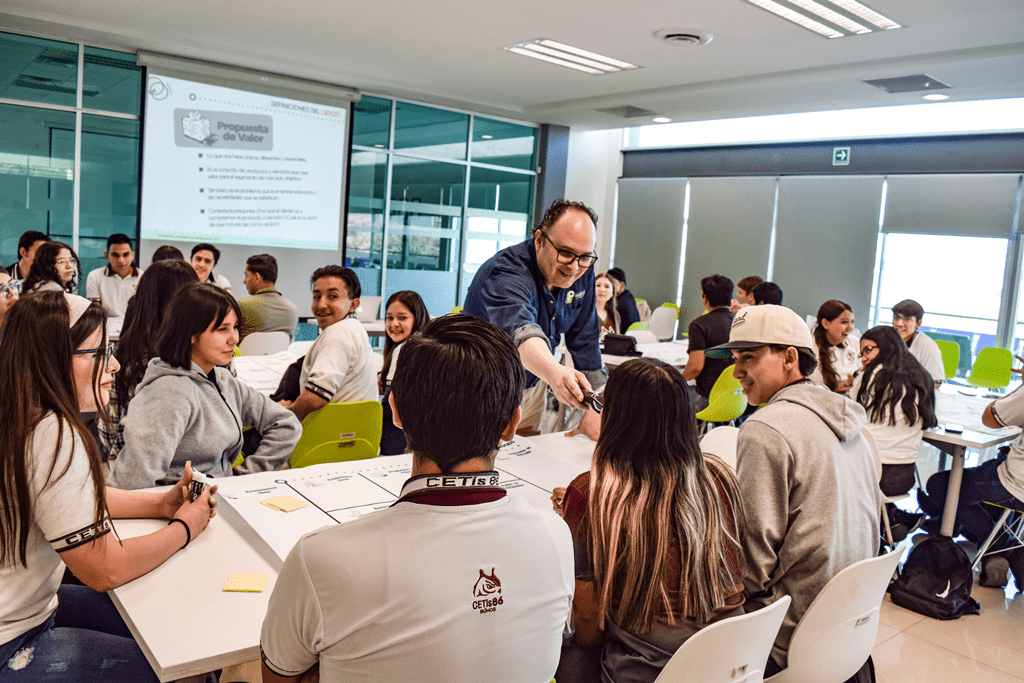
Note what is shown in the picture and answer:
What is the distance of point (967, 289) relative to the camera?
8172mm

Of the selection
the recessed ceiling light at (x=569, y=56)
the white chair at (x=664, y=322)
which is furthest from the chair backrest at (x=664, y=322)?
the recessed ceiling light at (x=569, y=56)

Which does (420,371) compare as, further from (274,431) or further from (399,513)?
(274,431)

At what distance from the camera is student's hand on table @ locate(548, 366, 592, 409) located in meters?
2.09

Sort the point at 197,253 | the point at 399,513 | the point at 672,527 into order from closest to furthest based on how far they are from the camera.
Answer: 1. the point at 399,513
2. the point at 672,527
3. the point at 197,253

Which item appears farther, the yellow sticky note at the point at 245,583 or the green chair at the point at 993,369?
the green chair at the point at 993,369

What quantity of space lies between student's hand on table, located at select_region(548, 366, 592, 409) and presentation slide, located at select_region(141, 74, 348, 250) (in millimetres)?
6685

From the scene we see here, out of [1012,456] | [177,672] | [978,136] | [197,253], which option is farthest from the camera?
[978,136]

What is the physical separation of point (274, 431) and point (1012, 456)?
11.4 ft

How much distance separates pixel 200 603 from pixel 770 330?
170cm

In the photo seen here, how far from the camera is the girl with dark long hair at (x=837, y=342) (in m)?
4.61

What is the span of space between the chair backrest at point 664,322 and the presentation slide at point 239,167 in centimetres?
419

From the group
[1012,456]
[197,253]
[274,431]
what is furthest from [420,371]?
[197,253]

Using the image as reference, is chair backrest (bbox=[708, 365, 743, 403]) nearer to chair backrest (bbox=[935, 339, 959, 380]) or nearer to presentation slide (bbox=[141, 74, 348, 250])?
chair backrest (bbox=[935, 339, 959, 380])

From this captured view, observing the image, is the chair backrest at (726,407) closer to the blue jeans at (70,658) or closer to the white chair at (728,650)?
the white chair at (728,650)
